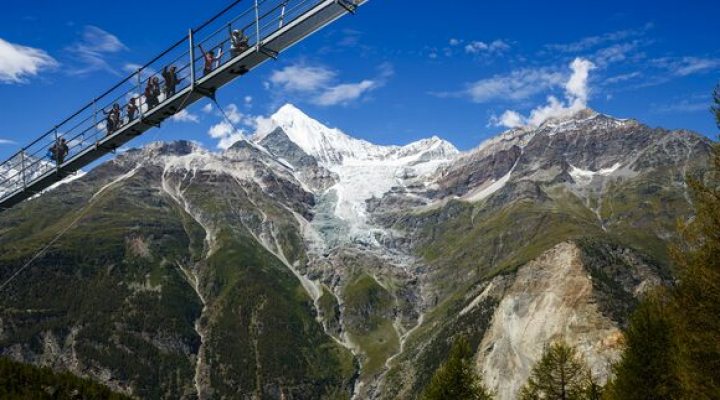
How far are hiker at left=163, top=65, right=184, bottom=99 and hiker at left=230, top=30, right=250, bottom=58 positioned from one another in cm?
376

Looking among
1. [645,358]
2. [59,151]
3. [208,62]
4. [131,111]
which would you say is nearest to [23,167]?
[59,151]

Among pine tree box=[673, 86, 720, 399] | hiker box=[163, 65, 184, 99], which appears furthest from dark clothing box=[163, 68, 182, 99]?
pine tree box=[673, 86, 720, 399]

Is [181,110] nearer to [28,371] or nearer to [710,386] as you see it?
[710,386]

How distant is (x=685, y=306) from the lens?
25.6m

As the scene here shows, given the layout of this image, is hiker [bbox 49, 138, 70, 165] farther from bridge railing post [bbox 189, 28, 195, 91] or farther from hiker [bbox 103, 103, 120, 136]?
bridge railing post [bbox 189, 28, 195, 91]

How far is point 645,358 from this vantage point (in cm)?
4412

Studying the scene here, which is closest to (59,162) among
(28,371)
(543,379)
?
(543,379)

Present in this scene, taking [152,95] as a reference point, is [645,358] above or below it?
below

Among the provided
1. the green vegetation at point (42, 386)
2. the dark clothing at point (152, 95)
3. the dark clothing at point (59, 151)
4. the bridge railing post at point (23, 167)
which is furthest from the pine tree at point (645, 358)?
the green vegetation at point (42, 386)

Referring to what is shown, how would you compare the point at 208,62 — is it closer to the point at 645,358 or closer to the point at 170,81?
the point at 170,81

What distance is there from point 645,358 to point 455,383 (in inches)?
539

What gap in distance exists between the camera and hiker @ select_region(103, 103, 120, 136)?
33.8 metres

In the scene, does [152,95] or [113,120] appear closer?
[152,95]

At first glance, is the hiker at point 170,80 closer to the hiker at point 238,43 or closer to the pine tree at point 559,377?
the hiker at point 238,43
